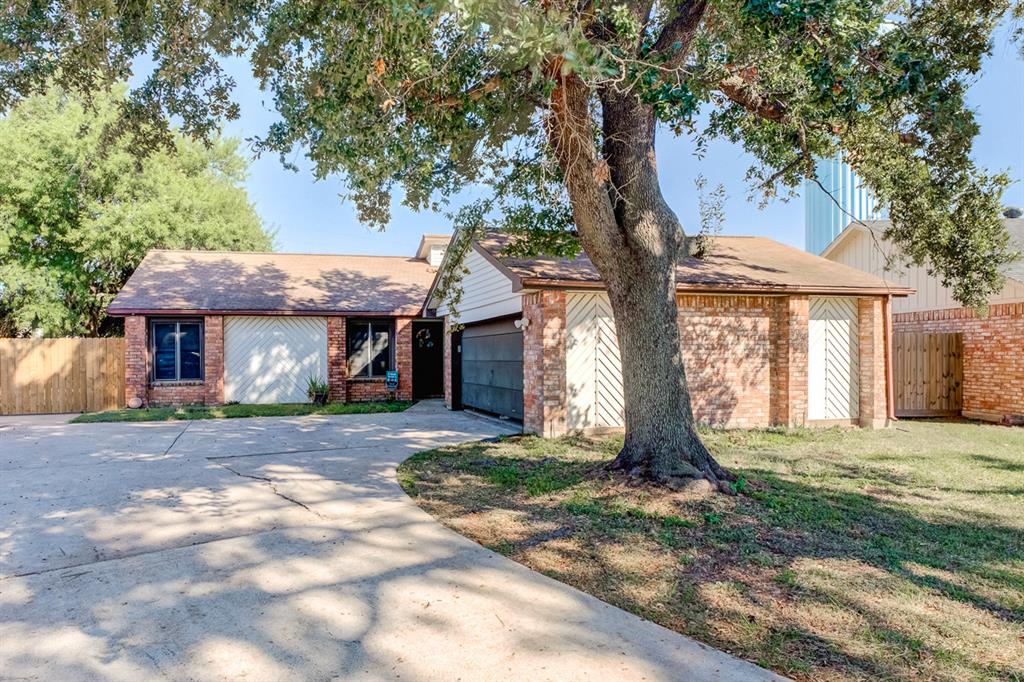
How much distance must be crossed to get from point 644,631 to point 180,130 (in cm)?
730

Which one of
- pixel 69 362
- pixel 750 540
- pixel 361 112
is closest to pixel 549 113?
pixel 361 112

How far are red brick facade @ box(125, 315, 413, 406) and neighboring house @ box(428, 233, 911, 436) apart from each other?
442cm

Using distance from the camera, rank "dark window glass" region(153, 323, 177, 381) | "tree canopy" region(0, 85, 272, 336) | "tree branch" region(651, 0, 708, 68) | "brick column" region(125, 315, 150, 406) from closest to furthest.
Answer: "tree branch" region(651, 0, 708, 68), "brick column" region(125, 315, 150, 406), "dark window glass" region(153, 323, 177, 381), "tree canopy" region(0, 85, 272, 336)

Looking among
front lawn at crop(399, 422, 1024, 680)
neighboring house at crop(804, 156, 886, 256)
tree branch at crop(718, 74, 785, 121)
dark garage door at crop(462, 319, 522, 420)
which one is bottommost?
front lawn at crop(399, 422, 1024, 680)

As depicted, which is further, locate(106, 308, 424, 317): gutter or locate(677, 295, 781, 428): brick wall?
locate(106, 308, 424, 317): gutter

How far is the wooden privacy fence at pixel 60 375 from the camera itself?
13.3 metres

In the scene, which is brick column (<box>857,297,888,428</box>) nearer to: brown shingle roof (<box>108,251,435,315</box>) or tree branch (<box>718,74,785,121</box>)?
tree branch (<box>718,74,785,121</box>)

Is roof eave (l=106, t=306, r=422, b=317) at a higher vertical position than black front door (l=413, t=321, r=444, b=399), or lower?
higher

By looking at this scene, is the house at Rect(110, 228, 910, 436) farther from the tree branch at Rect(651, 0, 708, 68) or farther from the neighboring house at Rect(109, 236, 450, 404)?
the tree branch at Rect(651, 0, 708, 68)

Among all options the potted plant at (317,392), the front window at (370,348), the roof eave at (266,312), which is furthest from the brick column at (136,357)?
the front window at (370,348)

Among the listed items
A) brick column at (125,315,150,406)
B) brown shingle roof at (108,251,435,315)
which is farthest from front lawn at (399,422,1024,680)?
brick column at (125,315,150,406)

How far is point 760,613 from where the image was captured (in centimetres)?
326

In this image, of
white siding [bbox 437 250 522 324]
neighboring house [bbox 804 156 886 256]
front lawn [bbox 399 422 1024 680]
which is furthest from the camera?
white siding [bbox 437 250 522 324]

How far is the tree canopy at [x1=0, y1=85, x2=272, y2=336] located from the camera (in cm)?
1652
